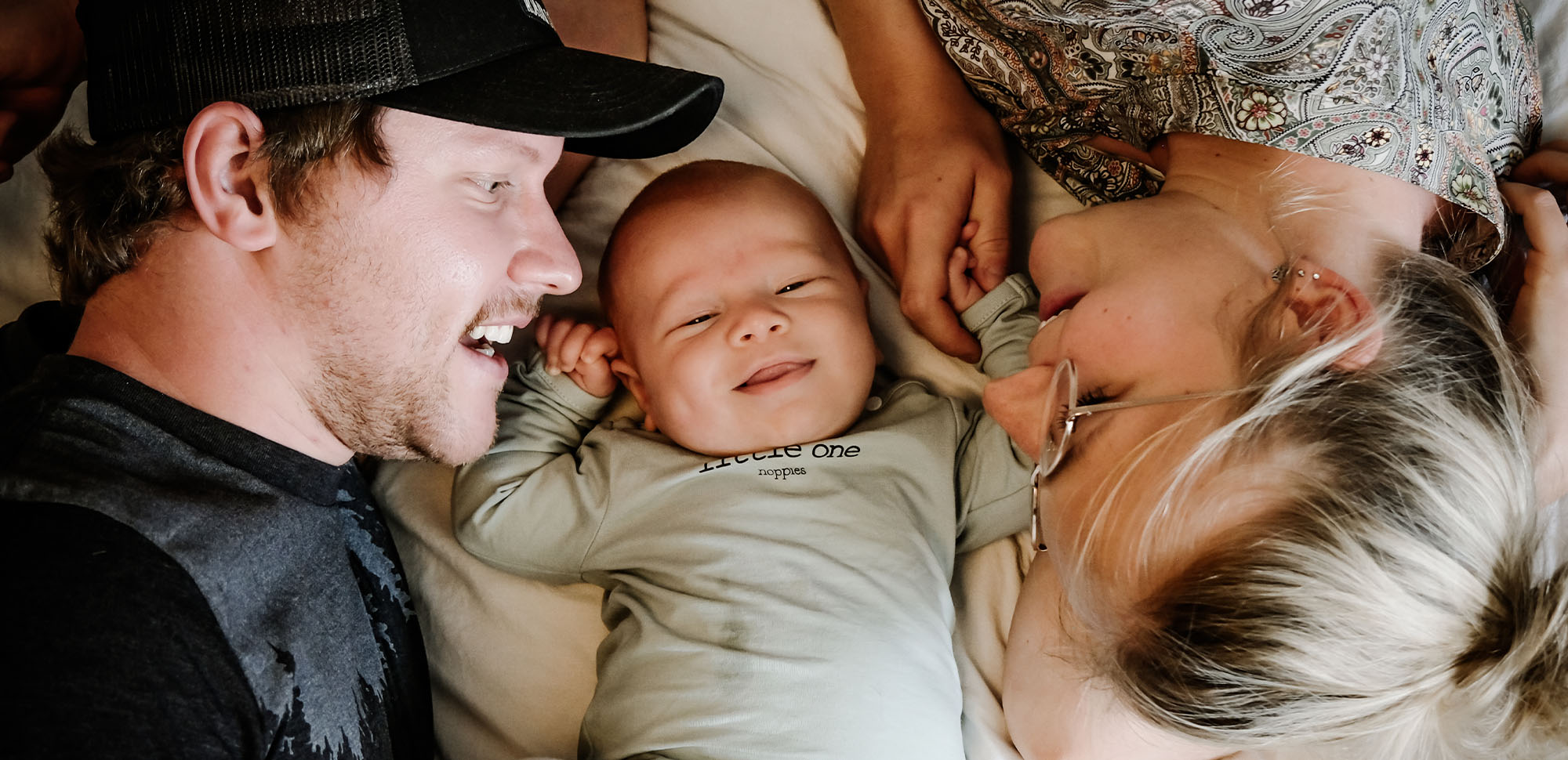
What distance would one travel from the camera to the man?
1058 millimetres

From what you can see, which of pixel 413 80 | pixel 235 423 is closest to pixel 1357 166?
pixel 413 80

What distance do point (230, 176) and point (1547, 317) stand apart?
5.56 feet

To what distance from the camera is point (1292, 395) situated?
39.9 inches

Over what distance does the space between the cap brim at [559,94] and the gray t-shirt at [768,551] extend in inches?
21.5

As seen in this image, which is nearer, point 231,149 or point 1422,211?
point 231,149

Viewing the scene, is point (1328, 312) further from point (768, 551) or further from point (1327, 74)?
point (768, 551)

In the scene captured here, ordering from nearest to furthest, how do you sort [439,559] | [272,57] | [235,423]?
1. [272,57]
2. [235,423]
3. [439,559]

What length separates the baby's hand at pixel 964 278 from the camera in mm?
1625

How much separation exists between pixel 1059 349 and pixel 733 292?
54 centimetres

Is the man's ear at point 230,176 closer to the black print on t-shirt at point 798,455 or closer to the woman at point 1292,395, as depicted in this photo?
the black print on t-shirt at point 798,455

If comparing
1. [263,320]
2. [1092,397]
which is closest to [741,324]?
[1092,397]

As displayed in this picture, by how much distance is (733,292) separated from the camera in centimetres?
153

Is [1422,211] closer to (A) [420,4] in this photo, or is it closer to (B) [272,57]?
(A) [420,4]

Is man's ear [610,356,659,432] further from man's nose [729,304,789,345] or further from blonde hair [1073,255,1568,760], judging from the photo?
blonde hair [1073,255,1568,760]
